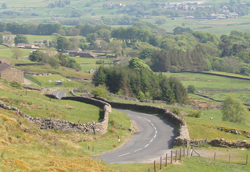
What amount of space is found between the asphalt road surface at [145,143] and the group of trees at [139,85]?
4210 centimetres

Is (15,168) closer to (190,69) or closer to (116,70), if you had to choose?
(116,70)

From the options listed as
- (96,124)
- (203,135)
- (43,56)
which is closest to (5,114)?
(96,124)

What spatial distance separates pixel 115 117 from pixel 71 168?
25919 millimetres

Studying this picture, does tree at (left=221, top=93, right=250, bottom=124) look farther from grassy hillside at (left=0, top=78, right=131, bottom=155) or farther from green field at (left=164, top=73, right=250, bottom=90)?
green field at (left=164, top=73, right=250, bottom=90)

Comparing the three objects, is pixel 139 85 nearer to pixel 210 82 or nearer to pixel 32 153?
pixel 210 82

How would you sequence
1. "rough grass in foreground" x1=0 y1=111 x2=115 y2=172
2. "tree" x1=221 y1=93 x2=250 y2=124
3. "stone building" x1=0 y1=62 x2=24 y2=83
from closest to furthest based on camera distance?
"rough grass in foreground" x1=0 y1=111 x2=115 y2=172
"tree" x1=221 y1=93 x2=250 y2=124
"stone building" x1=0 y1=62 x2=24 y2=83

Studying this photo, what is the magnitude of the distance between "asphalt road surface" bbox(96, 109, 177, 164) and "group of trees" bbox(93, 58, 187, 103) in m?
42.1

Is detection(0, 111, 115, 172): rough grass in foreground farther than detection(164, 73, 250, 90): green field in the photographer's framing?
No

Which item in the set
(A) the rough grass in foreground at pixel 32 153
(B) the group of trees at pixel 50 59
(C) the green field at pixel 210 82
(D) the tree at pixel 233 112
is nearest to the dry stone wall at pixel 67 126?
(A) the rough grass in foreground at pixel 32 153

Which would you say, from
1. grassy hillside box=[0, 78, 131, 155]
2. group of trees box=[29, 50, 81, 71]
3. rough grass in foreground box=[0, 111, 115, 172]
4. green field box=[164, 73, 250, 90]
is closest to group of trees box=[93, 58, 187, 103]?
green field box=[164, 73, 250, 90]

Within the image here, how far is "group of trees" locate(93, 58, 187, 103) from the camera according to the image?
95.4 meters

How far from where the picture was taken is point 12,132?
1024 inches

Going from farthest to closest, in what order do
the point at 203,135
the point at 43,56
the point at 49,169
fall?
the point at 43,56 → the point at 203,135 → the point at 49,169

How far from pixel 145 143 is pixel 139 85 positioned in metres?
60.3
